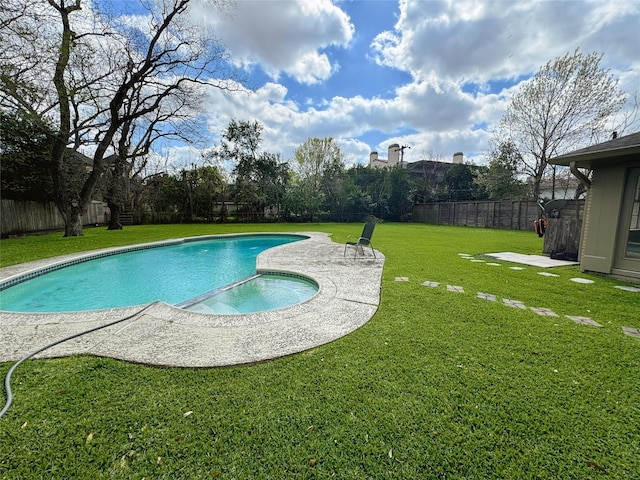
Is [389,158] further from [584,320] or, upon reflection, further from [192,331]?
[192,331]

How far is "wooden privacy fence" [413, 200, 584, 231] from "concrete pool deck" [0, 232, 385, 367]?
15.8 metres

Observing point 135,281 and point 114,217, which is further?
point 114,217

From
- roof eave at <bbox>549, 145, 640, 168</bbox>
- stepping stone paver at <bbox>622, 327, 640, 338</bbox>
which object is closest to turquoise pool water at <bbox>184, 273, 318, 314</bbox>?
stepping stone paver at <bbox>622, 327, 640, 338</bbox>

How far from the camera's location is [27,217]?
1141 centimetres

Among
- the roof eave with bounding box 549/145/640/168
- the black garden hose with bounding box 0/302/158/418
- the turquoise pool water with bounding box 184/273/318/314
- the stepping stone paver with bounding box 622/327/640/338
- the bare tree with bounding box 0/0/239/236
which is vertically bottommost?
the turquoise pool water with bounding box 184/273/318/314

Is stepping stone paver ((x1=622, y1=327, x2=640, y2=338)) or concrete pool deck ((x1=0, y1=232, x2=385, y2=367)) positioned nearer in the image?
concrete pool deck ((x1=0, y1=232, x2=385, y2=367))

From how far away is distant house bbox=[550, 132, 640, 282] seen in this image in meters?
4.45

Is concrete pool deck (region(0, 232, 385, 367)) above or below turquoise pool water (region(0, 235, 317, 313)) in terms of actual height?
above

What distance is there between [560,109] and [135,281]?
20.8m

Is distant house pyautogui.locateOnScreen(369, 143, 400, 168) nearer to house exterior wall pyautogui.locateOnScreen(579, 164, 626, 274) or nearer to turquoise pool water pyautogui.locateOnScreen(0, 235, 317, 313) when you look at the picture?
turquoise pool water pyautogui.locateOnScreen(0, 235, 317, 313)

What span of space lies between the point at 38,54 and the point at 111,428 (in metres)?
10.8

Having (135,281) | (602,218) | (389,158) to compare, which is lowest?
(135,281)

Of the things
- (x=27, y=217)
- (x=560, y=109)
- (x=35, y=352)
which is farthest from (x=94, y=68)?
(x=560, y=109)

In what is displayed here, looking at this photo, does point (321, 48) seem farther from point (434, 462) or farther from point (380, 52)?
point (434, 462)
